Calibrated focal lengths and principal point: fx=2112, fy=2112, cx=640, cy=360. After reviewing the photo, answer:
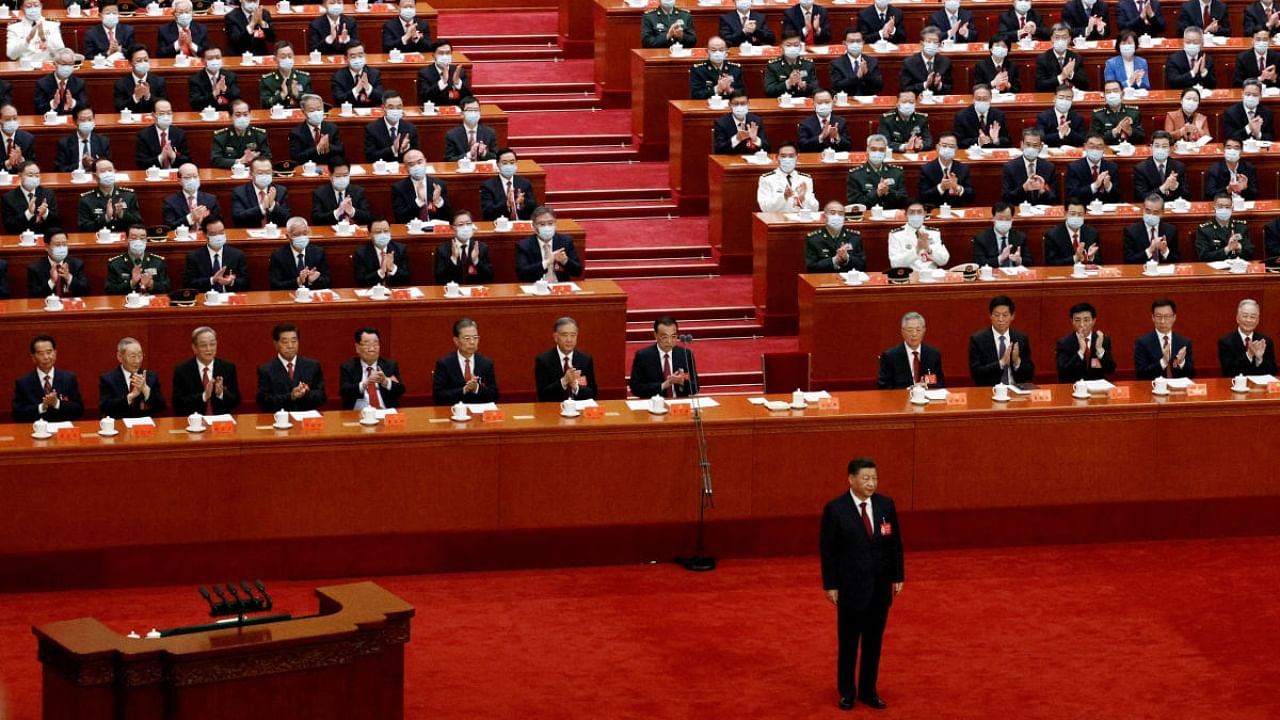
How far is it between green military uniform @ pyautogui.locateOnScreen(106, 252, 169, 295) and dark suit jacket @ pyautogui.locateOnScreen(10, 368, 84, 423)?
164 centimetres

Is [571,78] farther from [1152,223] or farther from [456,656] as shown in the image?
[456,656]

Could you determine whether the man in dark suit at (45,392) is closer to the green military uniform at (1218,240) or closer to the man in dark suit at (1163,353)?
the man in dark suit at (1163,353)

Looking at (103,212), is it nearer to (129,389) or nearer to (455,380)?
(129,389)

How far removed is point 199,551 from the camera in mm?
11266

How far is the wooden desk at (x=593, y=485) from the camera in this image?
11164 mm

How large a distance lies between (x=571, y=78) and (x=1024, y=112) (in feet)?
13.7

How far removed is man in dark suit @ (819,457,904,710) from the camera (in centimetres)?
938

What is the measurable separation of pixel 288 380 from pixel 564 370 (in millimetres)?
1624

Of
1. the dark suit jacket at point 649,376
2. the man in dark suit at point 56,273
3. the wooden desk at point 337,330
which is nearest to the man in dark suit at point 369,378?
the wooden desk at point 337,330

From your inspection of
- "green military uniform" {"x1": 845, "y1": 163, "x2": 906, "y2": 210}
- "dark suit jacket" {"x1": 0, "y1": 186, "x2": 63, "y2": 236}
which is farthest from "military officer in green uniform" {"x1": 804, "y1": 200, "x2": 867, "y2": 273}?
"dark suit jacket" {"x1": 0, "y1": 186, "x2": 63, "y2": 236}

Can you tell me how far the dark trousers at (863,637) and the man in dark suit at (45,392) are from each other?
500 cm

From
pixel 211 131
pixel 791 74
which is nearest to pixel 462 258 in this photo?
pixel 211 131

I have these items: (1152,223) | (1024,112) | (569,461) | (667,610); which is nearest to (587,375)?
→ (569,461)

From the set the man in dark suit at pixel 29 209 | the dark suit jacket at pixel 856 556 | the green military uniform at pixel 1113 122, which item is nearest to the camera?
the dark suit jacket at pixel 856 556
